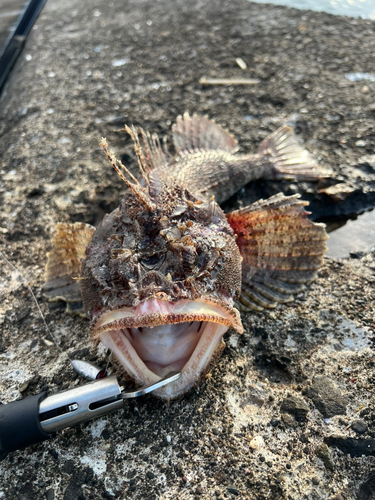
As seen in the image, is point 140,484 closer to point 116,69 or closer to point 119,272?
point 119,272

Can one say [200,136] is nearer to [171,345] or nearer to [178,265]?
[178,265]

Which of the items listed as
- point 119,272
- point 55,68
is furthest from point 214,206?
point 55,68

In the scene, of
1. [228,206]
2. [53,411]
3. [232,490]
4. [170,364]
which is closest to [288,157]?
[228,206]

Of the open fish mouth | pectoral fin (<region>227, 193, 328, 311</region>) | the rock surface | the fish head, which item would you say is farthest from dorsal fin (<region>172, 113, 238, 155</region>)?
the rock surface

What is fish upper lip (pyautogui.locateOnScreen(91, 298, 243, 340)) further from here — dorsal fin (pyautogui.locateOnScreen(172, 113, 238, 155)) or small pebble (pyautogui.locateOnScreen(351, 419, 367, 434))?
dorsal fin (pyautogui.locateOnScreen(172, 113, 238, 155))

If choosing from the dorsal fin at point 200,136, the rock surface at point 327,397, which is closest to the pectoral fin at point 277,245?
the rock surface at point 327,397

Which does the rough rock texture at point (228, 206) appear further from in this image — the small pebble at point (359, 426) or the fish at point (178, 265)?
the fish at point (178, 265)
